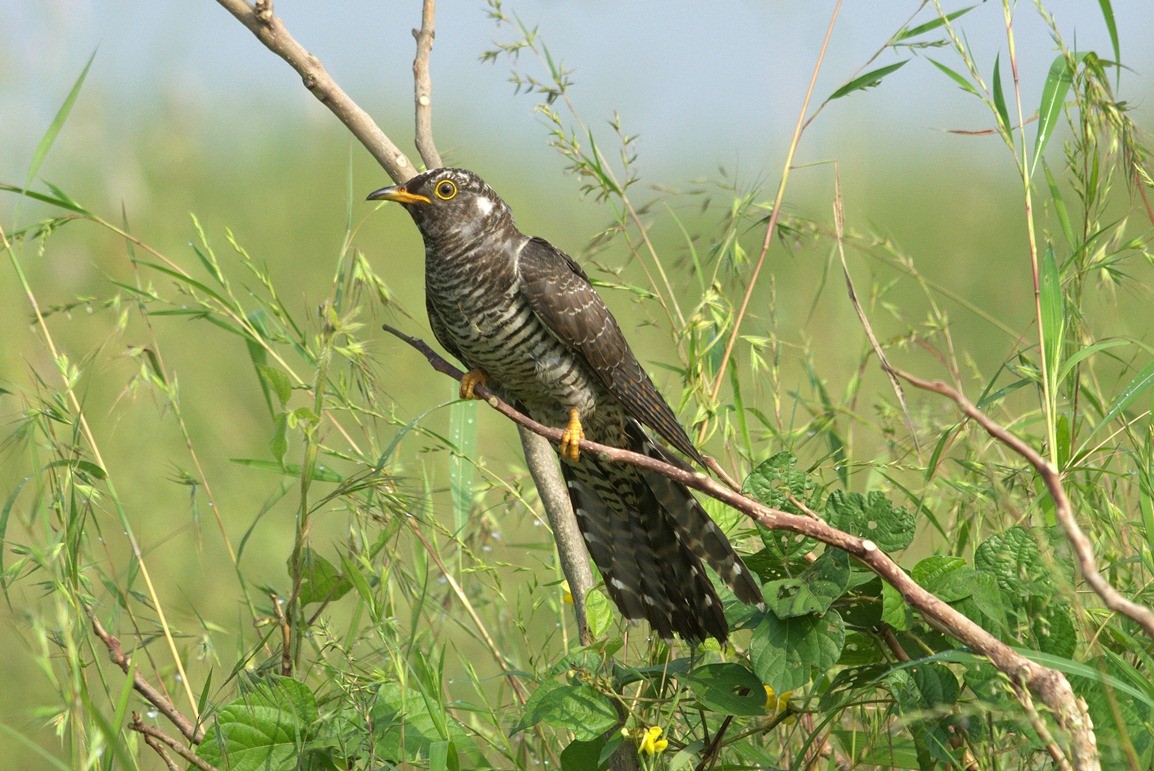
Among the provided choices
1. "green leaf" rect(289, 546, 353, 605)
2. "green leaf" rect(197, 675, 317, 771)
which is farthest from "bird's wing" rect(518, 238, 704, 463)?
"green leaf" rect(197, 675, 317, 771)

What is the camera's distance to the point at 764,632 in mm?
1680

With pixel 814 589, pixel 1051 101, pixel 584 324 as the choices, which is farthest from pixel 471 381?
pixel 1051 101

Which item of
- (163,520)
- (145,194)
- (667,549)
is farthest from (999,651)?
(145,194)

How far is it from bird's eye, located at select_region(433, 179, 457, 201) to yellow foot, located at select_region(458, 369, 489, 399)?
1.60 ft

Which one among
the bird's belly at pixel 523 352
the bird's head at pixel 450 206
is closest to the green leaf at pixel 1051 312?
the bird's belly at pixel 523 352

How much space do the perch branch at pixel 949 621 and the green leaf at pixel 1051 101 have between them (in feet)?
3.07

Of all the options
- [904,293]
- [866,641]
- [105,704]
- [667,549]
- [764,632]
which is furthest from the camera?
[904,293]

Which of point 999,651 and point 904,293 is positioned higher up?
point 999,651

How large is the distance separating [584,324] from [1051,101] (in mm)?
1190

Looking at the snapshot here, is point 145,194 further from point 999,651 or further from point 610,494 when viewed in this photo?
point 999,651

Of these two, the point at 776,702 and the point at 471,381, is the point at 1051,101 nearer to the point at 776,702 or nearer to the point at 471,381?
the point at 776,702

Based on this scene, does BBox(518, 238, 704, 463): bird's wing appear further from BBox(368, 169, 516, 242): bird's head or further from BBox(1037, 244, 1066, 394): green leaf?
BBox(1037, 244, 1066, 394): green leaf

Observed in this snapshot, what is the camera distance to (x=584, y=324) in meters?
2.72

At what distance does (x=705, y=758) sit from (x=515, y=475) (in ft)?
4.15
